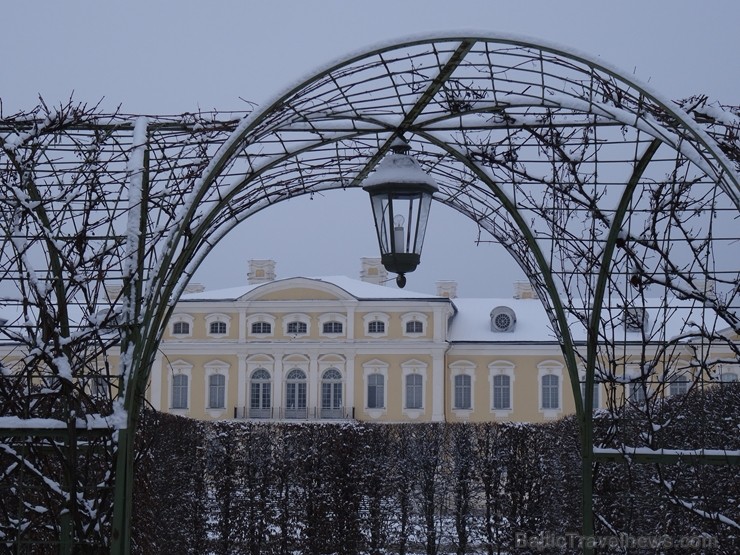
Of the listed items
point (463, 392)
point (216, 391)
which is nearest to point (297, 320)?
point (216, 391)

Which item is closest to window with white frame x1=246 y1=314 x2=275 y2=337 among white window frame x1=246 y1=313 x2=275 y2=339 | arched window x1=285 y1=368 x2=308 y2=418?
white window frame x1=246 y1=313 x2=275 y2=339

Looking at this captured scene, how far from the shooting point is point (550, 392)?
30.7 metres

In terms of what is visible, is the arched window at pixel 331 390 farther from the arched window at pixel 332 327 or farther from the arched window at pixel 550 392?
the arched window at pixel 550 392

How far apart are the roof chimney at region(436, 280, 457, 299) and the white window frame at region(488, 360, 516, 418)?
451 cm

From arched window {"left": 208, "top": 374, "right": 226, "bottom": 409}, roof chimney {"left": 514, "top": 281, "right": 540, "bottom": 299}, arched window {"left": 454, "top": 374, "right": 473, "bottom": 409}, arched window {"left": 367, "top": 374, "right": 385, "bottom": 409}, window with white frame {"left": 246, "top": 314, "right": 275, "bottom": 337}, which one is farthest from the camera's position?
roof chimney {"left": 514, "top": 281, "right": 540, "bottom": 299}

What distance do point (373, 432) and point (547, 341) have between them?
1593cm

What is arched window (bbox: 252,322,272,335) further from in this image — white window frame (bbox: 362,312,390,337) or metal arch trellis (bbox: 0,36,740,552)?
metal arch trellis (bbox: 0,36,740,552)

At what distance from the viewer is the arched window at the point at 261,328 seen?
31219 millimetres

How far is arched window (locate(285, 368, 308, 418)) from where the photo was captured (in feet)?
102

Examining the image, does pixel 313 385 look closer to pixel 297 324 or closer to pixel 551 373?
pixel 297 324

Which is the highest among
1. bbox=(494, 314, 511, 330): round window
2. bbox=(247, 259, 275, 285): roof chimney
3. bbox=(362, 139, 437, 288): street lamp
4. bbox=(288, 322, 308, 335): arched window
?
bbox=(247, 259, 275, 285): roof chimney

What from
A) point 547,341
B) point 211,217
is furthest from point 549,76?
point 547,341

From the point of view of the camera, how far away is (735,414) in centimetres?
928

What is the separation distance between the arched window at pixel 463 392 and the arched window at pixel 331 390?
3810 millimetres
